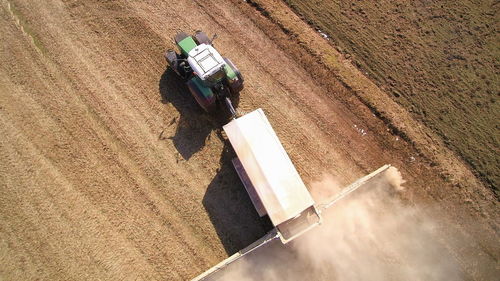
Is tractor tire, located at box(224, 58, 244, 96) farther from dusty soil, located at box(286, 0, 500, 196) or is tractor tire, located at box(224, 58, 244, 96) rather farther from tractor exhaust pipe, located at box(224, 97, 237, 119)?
dusty soil, located at box(286, 0, 500, 196)

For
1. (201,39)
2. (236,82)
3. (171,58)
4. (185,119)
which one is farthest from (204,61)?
(185,119)

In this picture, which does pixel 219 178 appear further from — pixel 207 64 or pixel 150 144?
pixel 207 64

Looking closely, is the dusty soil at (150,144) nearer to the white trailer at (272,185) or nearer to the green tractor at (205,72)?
the green tractor at (205,72)

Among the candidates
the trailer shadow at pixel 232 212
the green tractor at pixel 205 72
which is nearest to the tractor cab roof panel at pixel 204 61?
the green tractor at pixel 205 72

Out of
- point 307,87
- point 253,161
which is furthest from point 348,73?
point 253,161

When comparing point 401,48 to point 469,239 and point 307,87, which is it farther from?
point 469,239
